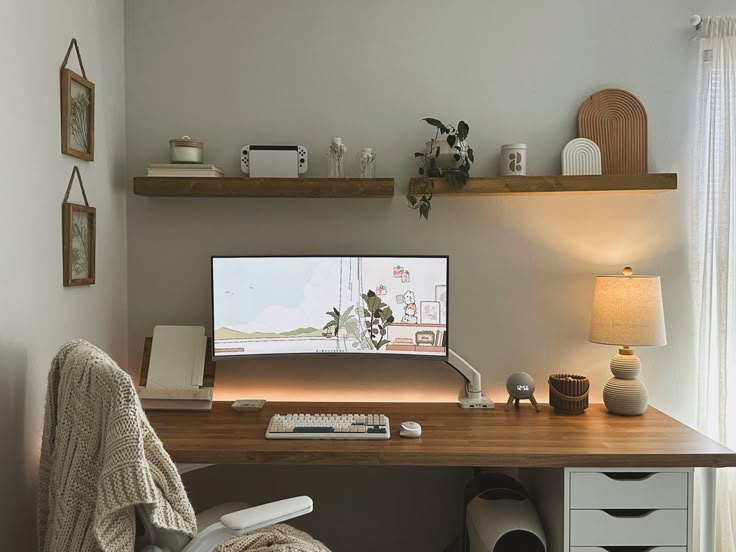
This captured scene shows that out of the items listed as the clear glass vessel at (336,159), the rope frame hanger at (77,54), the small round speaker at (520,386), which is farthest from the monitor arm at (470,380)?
the rope frame hanger at (77,54)

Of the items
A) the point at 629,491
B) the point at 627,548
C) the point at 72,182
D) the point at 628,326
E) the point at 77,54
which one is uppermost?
the point at 77,54

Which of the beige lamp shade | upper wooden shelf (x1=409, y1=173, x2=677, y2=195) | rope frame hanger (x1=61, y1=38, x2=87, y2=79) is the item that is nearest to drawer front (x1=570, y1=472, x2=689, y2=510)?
the beige lamp shade

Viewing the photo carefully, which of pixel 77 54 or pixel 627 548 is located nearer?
pixel 627 548

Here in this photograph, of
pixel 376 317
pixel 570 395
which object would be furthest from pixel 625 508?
pixel 376 317

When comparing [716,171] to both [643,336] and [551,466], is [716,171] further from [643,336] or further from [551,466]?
[551,466]

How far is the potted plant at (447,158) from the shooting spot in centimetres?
249

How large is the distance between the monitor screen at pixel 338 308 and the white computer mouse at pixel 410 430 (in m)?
0.37

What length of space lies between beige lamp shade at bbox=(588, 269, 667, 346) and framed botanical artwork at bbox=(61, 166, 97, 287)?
1.85 m

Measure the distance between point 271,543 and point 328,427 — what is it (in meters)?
0.41

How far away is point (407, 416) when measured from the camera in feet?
7.94

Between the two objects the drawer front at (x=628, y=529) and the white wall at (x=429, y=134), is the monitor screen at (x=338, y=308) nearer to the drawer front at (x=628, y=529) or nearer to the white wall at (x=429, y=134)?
the white wall at (x=429, y=134)

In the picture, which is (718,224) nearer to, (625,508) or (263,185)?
(625,508)

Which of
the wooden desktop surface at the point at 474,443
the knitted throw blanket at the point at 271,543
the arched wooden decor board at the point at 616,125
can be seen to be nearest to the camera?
the knitted throw blanket at the point at 271,543

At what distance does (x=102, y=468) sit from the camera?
148cm
